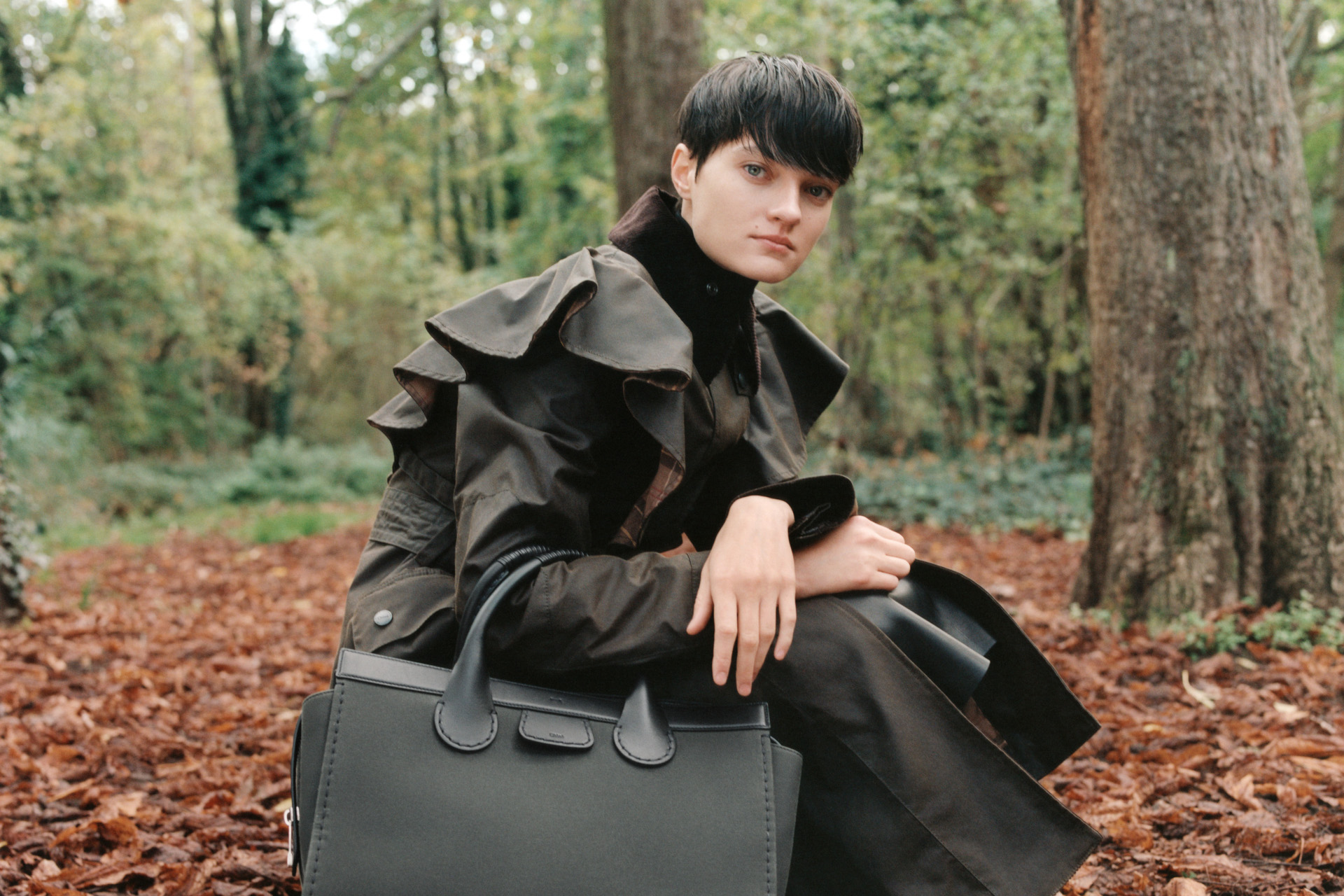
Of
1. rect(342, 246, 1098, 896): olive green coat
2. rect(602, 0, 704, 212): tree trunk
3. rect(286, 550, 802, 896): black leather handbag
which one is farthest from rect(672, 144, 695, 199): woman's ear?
rect(602, 0, 704, 212): tree trunk

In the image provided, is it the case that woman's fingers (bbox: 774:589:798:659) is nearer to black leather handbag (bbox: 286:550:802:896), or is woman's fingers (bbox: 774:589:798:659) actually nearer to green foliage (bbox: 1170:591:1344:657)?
black leather handbag (bbox: 286:550:802:896)

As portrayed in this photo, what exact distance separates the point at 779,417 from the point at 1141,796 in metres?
1.34

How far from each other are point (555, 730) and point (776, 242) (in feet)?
3.23

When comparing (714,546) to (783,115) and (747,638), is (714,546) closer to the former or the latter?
(747,638)

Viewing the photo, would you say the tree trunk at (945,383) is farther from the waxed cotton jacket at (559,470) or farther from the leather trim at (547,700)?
the leather trim at (547,700)

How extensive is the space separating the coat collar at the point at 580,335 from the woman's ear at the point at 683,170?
0.21m

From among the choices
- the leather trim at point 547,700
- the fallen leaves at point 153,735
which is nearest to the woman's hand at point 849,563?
the leather trim at point 547,700

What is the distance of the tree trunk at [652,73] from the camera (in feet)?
16.0

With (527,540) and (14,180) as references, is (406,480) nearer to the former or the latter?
(527,540)

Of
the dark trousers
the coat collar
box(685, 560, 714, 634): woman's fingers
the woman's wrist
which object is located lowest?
the dark trousers

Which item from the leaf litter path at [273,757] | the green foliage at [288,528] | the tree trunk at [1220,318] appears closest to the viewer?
the leaf litter path at [273,757]

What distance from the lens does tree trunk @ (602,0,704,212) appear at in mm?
4871

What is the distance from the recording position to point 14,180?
1127 centimetres

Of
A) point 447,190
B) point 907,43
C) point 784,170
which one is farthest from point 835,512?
point 447,190
